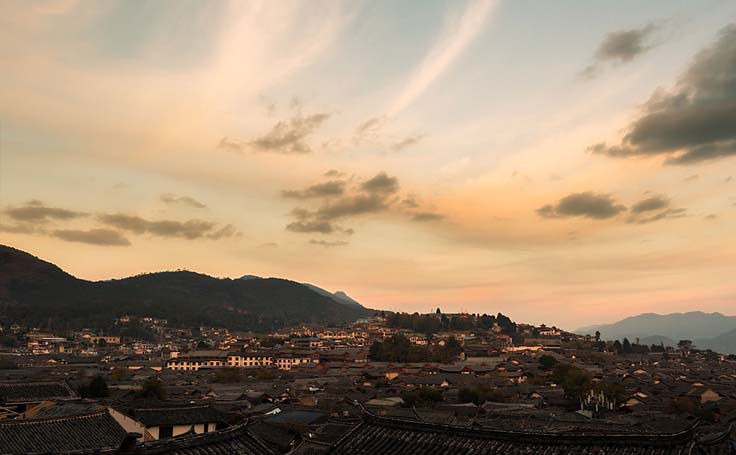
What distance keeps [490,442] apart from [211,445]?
193 inches

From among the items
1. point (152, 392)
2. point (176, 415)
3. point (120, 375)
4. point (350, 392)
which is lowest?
point (350, 392)

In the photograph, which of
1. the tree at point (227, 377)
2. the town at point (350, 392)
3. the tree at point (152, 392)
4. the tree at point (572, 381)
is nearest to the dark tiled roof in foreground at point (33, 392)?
the town at point (350, 392)

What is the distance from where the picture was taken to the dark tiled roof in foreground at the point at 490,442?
31.4ft

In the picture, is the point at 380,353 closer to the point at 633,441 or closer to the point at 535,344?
the point at 535,344

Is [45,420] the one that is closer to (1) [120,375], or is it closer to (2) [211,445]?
(2) [211,445]

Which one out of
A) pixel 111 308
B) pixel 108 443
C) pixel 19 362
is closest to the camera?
pixel 108 443

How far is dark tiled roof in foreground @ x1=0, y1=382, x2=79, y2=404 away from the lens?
88.3 feet

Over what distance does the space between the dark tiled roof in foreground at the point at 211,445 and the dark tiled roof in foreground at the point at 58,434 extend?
28.9ft

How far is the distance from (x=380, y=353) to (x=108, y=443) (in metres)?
82.9

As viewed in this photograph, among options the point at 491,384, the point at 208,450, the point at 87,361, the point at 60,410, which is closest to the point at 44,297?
the point at 87,361

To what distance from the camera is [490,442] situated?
34.8 feet

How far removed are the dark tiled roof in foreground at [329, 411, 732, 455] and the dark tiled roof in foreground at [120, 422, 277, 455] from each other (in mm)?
2163

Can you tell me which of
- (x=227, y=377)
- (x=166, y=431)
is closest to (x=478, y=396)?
(x=166, y=431)

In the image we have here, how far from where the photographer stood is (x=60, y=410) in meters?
25.4
